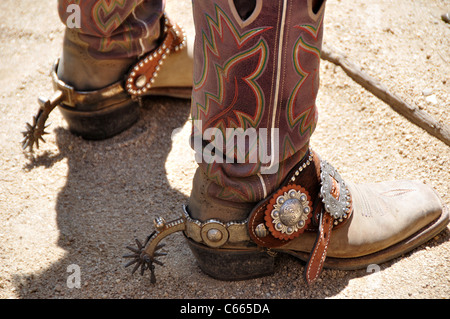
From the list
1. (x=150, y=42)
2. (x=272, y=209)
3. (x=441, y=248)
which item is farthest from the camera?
(x=150, y=42)

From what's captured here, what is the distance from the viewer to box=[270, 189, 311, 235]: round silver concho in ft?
4.32

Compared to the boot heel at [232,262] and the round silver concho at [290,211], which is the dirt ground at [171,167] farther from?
the round silver concho at [290,211]

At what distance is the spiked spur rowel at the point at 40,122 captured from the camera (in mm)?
1859

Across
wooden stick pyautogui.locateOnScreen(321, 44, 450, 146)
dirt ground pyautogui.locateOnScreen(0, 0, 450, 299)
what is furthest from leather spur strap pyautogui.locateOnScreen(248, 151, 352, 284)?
wooden stick pyautogui.locateOnScreen(321, 44, 450, 146)

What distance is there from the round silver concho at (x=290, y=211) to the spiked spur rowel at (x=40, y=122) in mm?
962

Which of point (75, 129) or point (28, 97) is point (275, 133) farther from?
point (28, 97)

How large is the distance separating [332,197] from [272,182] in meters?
0.17

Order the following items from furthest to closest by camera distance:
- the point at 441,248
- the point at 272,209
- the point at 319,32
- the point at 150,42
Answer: the point at 150,42
the point at 441,248
the point at 272,209
the point at 319,32

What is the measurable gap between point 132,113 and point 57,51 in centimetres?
64

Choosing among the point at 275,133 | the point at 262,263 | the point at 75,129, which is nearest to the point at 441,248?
the point at 262,263

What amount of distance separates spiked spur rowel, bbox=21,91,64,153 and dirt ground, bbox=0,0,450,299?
75 mm

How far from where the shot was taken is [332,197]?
1360 millimetres

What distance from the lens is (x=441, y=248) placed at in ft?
4.94

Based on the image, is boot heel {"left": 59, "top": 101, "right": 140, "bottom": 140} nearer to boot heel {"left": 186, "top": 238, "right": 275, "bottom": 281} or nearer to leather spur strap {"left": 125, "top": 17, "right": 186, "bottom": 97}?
leather spur strap {"left": 125, "top": 17, "right": 186, "bottom": 97}
